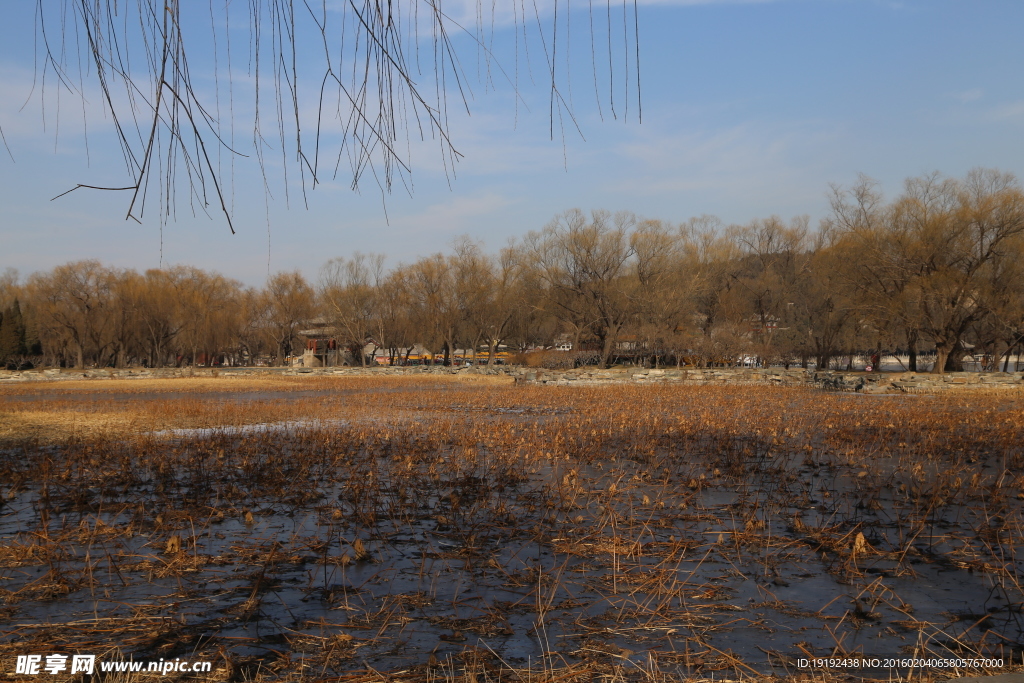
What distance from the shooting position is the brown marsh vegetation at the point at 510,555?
3.67 meters

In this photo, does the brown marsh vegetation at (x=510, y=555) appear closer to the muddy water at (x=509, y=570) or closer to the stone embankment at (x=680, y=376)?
the muddy water at (x=509, y=570)

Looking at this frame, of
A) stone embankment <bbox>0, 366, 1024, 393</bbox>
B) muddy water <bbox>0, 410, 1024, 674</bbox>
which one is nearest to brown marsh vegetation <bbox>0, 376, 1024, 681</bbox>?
muddy water <bbox>0, 410, 1024, 674</bbox>

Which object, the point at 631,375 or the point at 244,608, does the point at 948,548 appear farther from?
the point at 631,375

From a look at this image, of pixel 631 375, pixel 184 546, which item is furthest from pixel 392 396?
pixel 184 546

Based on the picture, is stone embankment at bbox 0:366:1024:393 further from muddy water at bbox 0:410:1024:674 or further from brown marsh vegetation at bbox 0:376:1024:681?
muddy water at bbox 0:410:1024:674

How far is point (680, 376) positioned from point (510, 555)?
113 ft

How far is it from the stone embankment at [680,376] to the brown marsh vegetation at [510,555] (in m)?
20.2

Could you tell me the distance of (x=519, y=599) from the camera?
4410mm

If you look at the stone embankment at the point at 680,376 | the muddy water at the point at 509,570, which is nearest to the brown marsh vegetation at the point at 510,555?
the muddy water at the point at 509,570

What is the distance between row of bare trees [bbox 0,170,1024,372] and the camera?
37.5 meters

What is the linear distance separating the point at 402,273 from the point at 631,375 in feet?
111

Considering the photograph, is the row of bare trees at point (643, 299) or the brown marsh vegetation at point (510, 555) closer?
the brown marsh vegetation at point (510, 555)

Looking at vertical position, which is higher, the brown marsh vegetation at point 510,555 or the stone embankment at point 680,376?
the brown marsh vegetation at point 510,555

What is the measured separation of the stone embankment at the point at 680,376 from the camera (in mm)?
29625
